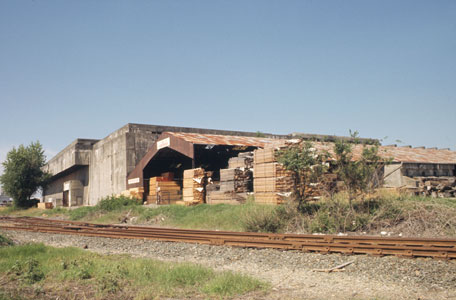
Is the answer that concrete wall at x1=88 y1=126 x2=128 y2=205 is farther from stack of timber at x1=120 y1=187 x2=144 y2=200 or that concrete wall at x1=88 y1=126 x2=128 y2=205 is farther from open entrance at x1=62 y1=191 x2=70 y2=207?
open entrance at x1=62 y1=191 x2=70 y2=207

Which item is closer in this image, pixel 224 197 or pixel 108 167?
pixel 224 197

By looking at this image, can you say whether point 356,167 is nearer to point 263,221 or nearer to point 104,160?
point 263,221

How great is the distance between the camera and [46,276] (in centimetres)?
770

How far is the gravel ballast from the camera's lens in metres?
6.07

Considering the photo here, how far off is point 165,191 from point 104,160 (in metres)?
17.1

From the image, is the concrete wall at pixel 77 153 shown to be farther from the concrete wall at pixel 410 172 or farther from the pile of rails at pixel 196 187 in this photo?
the concrete wall at pixel 410 172

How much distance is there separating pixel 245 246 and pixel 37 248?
5719 millimetres

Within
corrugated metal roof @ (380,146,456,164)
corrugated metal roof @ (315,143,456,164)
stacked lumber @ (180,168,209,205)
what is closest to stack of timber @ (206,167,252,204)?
stacked lumber @ (180,168,209,205)

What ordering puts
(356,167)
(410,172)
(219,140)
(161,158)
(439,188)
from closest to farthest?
(356,167) < (439,188) < (410,172) < (219,140) < (161,158)

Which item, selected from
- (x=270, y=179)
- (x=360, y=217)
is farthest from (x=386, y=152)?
(x=360, y=217)

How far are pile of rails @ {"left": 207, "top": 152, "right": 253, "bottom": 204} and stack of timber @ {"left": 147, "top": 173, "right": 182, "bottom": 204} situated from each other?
664cm

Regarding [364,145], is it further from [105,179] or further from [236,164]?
[105,179]

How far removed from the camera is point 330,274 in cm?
739

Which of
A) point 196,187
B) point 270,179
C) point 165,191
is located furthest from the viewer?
point 165,191
